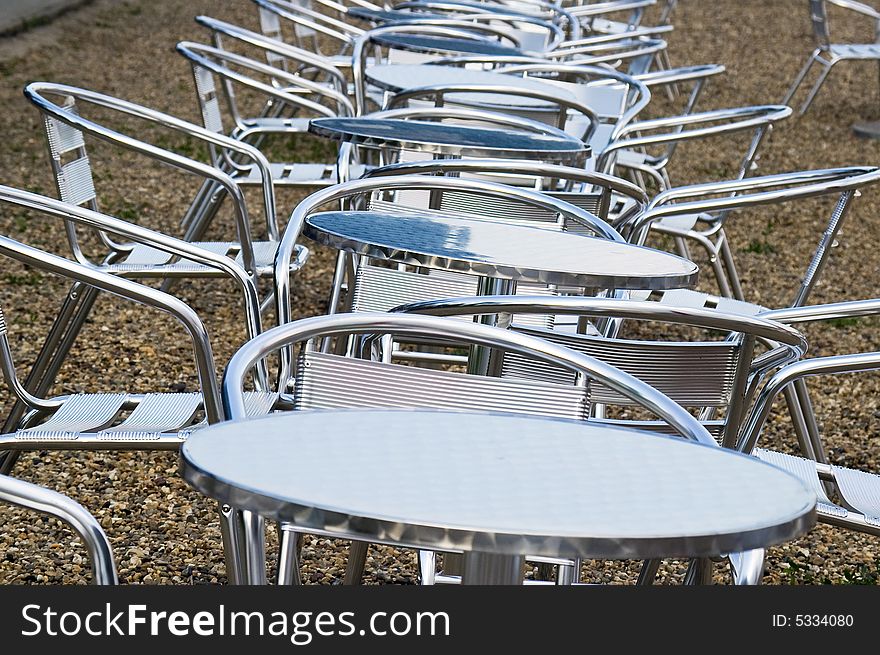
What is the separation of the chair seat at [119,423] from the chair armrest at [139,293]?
0.10m

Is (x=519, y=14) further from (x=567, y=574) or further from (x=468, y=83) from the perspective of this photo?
(x=567, y=574)

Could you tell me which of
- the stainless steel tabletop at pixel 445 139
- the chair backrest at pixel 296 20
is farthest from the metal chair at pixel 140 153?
the chair backrest at pixel 296 20

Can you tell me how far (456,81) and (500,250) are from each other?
2.29 metres

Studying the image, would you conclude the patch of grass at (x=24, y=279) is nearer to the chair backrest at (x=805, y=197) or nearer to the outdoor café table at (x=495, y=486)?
the chair backrest at (x=805, y=197)

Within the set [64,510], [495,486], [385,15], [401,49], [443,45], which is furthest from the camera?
[385,15]

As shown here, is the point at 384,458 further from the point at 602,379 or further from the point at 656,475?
the point at 602,379

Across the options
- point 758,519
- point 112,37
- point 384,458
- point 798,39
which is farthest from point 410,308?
point 798,39

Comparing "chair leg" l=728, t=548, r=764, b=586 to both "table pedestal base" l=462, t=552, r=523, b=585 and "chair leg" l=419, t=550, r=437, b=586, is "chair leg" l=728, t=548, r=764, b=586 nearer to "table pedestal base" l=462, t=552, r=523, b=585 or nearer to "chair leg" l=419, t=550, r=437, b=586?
"table pedestal base" l=462, t=552, r=523, b=585

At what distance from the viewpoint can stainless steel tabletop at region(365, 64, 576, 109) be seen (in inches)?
160

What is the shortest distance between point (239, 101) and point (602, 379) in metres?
7.01

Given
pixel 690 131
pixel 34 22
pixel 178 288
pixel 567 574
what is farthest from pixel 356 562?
pixel 34 22

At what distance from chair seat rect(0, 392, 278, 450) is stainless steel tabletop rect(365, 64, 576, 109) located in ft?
6.08

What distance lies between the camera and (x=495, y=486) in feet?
3.78

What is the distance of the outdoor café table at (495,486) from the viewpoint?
3.44 feet
